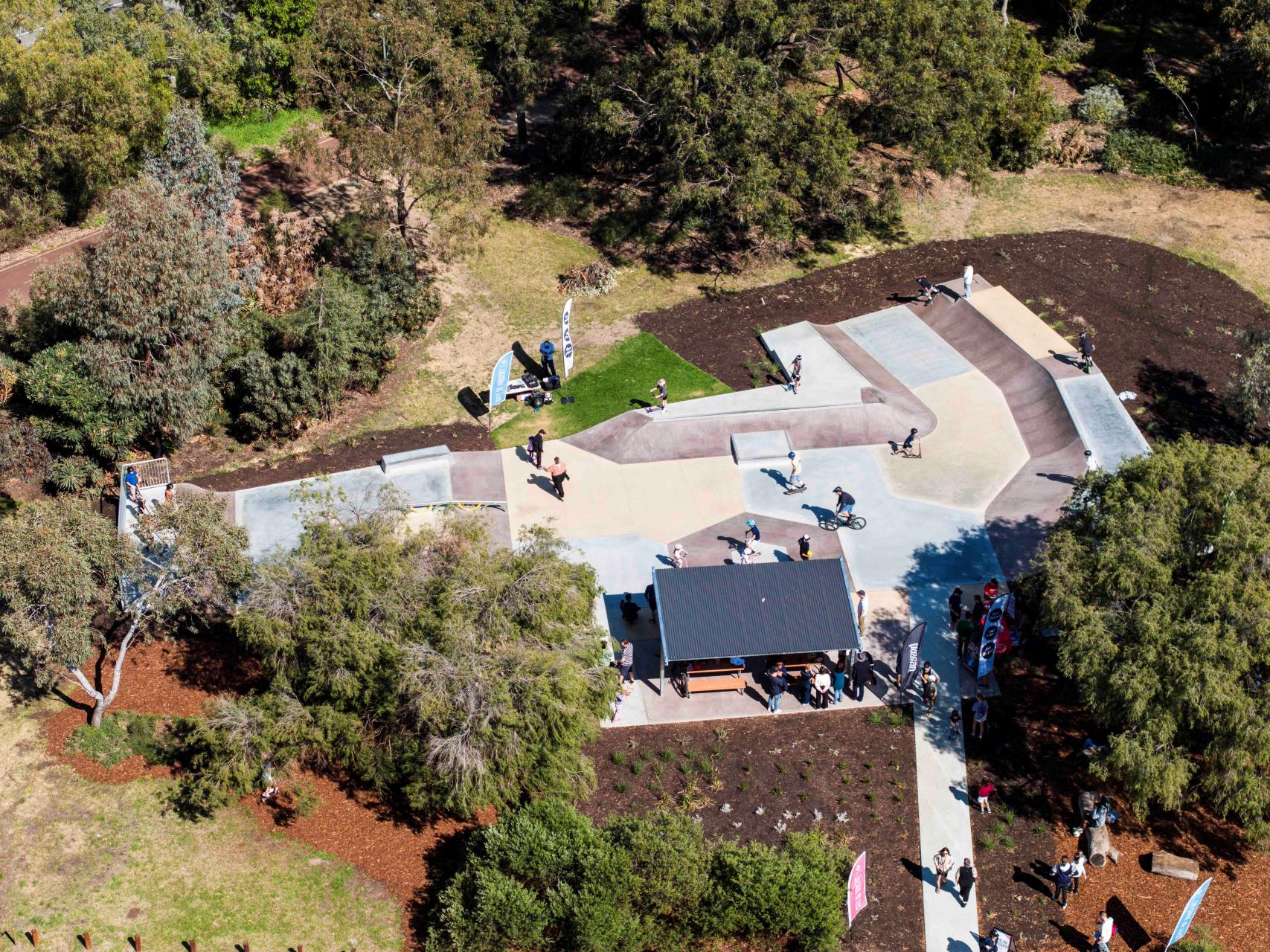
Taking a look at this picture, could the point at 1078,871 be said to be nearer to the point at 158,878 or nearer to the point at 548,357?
the point at 158,878

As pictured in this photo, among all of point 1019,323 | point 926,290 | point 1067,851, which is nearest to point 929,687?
point 1067,851

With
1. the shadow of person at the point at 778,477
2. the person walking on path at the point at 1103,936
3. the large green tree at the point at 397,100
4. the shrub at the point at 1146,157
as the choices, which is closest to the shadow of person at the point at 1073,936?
the person walking on path at the point at 1103,936

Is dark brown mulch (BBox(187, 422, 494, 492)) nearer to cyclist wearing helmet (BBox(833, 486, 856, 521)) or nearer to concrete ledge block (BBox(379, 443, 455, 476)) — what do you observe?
concrete ledge block (BBox(379, 443, 455, 476))

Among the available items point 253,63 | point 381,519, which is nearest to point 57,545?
point 381,519

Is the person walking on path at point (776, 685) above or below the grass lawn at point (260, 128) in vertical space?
below

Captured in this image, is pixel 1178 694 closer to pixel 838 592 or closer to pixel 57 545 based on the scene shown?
pixel 838 592

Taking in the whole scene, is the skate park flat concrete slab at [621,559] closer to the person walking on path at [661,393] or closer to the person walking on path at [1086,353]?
the person walking on path at [661,393]
